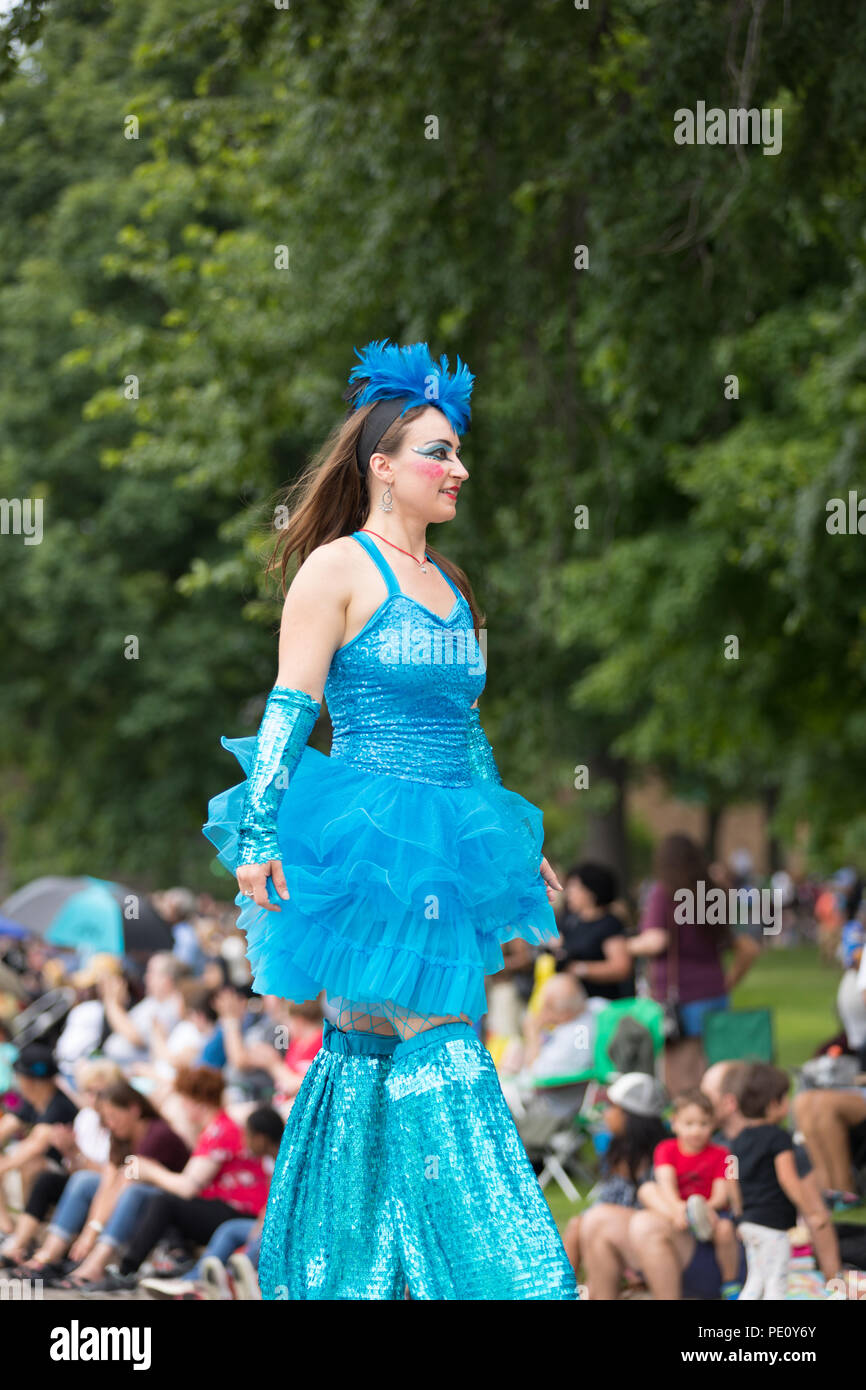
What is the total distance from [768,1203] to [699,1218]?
0.25m

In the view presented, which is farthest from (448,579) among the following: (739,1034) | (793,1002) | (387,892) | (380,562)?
(793,1002)

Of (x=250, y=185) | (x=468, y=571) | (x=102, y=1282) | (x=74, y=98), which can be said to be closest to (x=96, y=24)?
(x=74, y=98)

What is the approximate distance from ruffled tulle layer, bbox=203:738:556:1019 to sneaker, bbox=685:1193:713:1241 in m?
2.87

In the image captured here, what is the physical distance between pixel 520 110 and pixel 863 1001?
4707mm

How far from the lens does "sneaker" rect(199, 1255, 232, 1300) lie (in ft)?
21.8

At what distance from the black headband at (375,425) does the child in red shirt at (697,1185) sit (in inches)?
132

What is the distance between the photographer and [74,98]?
69.4 feet

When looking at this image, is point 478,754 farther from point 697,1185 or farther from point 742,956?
point 742,956

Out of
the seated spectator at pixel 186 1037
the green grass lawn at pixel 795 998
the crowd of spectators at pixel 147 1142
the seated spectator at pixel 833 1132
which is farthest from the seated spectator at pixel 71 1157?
the green grass lawn at pixel 795 998

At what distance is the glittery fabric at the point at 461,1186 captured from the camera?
3506 mm

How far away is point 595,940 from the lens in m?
9.95

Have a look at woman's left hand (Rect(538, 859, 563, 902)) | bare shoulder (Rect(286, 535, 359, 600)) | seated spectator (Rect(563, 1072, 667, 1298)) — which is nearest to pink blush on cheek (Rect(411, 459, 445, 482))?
bare shoulder (Rect(286, 535, 359, 600))

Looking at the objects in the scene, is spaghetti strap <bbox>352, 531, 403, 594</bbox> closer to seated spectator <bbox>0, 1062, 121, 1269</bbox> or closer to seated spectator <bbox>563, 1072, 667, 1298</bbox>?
seated spectator <bbox>563, 1072, 667, 1298</bbox>
